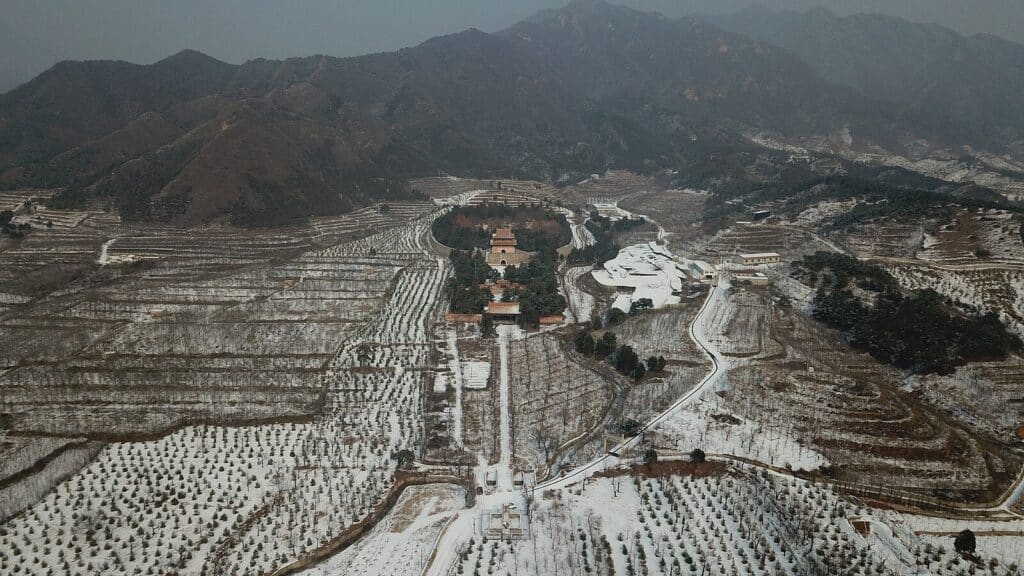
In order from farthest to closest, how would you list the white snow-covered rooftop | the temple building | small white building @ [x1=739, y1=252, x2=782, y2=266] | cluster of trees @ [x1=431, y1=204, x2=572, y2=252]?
cluster of trees @ [x1=431, y1=204, x2=572, y2=252] < the temple building < small white building @ [x1=739, y1=252, x2=782, y2=266] < the white snow-covered rooftop

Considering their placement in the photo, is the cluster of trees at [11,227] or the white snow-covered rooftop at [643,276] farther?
the cluster of trees at [11,227]

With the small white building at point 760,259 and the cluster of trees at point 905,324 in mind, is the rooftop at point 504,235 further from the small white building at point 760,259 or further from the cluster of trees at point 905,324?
the cluster of trees at point 905,324

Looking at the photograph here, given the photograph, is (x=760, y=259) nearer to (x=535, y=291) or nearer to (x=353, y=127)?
(x=535, y=291)

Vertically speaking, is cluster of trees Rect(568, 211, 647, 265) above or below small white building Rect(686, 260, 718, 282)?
above

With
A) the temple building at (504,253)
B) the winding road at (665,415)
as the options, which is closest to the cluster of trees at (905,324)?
the winding road at (665,415)

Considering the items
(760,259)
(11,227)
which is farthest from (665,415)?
(11,227)

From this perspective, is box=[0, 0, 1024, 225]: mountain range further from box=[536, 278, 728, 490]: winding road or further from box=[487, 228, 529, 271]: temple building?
box=[536, 278, 728, 490]: winding road

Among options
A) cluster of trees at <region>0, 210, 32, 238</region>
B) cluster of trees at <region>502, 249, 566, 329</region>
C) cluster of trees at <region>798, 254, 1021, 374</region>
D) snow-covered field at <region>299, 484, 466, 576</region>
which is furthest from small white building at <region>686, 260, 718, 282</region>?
cluster of trees at <region>0, 210, 32, 238</region>
